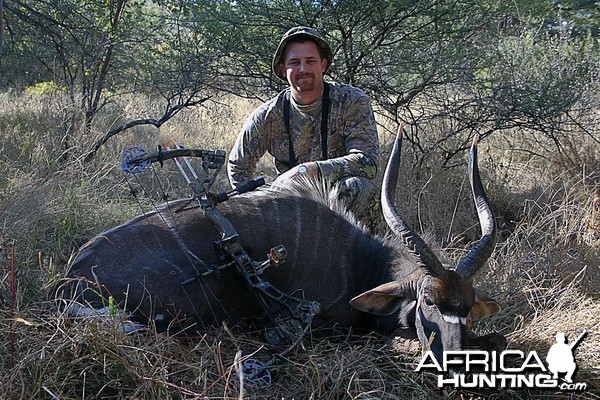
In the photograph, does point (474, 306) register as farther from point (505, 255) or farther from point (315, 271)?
point (505, 255)

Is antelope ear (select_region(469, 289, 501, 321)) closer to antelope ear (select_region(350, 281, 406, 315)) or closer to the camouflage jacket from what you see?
antelope ear (select_region(350, 281, 406, 315))

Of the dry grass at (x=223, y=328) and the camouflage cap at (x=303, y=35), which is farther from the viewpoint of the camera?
the camouflage cap at (x=303, y=35)

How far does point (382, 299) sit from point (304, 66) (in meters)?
1.69

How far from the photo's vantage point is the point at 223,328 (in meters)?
2.87

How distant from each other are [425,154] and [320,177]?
1.95 meters

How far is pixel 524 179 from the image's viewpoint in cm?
543

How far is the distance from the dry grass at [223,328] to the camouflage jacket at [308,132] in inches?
31.1

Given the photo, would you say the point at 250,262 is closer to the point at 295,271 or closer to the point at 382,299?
the point at 295,271

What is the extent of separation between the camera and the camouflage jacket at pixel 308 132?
396cm

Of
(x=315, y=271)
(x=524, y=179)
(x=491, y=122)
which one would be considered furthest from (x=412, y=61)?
(x=315, y=271)

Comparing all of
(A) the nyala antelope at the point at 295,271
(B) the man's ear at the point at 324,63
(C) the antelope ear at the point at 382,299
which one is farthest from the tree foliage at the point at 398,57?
(C) the antelope ear at the point at 382,299

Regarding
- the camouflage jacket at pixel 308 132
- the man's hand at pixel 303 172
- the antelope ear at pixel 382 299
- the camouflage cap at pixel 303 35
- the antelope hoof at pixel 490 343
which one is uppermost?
the camouflage cap at pixel 303 35

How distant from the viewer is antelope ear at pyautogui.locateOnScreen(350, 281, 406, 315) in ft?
9.15

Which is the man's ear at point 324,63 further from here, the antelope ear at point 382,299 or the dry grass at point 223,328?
the antelope ear at point 382,299
